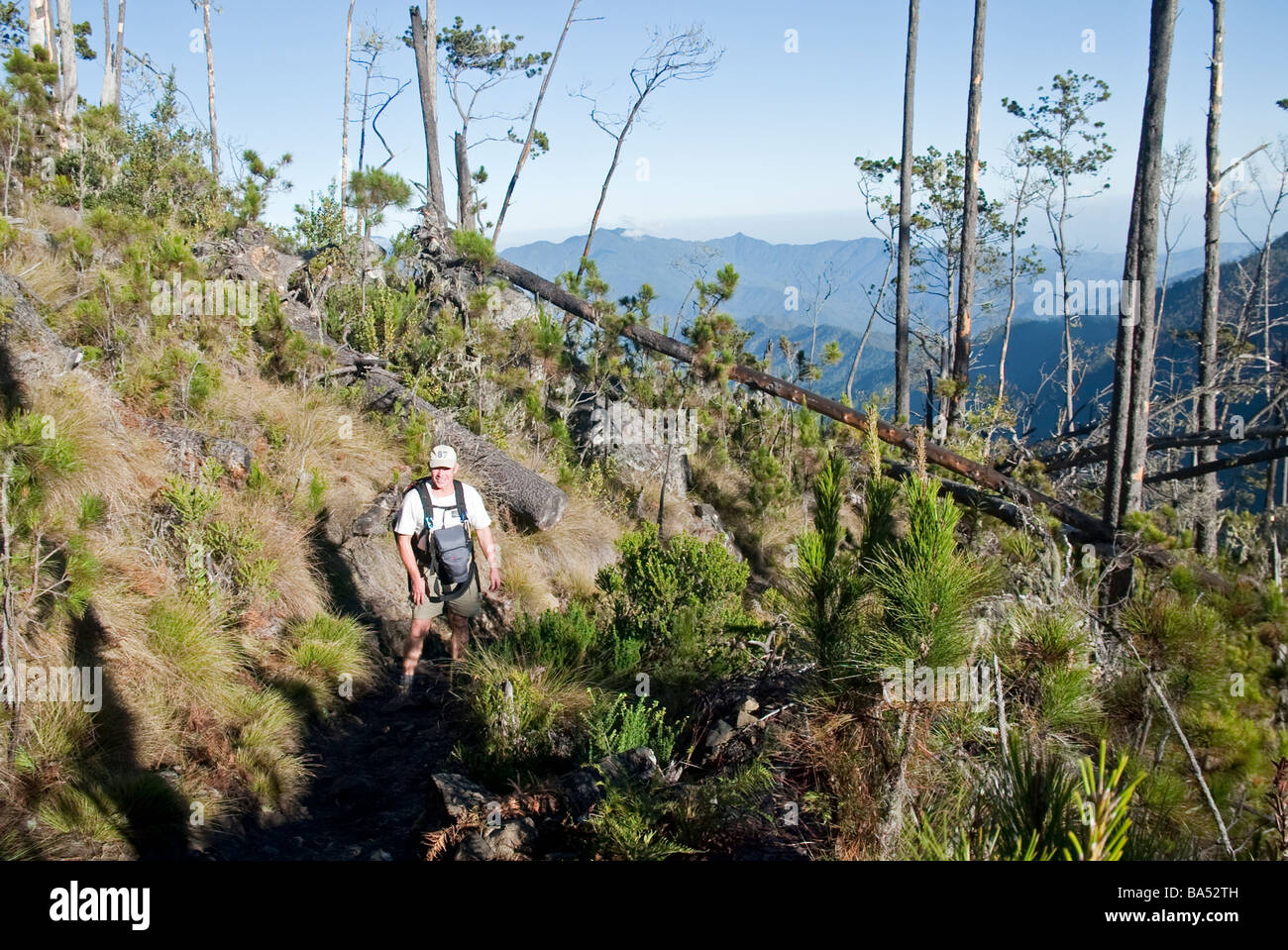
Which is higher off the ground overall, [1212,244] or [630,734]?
[1212,244]

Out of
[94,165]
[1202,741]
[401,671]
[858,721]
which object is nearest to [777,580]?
[401,671]

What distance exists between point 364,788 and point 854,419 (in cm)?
780

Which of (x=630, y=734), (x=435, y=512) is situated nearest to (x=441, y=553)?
(x=435, y=512)

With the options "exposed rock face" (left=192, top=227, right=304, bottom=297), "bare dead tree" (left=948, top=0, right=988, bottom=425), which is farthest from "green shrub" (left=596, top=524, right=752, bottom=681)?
→ "bare dead tree" (left=948, top=0, right=988, bottom=425)

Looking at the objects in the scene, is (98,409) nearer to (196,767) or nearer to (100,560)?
(100,560)

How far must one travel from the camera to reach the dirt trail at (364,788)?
3957mm

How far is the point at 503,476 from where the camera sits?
8469mm

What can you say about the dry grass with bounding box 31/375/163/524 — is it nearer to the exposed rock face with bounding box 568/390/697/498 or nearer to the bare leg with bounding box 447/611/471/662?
the bare leg with bounding box 447/611/471/662

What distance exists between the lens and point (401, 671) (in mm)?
6277

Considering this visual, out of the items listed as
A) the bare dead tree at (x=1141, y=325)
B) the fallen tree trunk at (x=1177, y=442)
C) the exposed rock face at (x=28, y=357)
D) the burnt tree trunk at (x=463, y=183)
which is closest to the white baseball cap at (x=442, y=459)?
the exposed rock face at (x=28, y=357)

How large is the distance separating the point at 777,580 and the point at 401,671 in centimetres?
562

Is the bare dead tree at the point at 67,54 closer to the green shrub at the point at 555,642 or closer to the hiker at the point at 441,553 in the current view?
the hiker at the point at 441,553

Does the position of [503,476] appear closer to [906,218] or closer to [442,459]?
[442,459]

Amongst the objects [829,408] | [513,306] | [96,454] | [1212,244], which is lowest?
[96,454]
